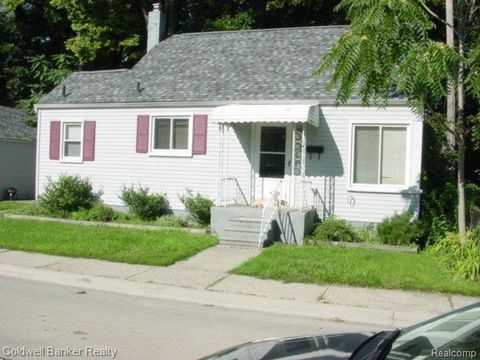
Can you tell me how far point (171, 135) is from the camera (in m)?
16.2

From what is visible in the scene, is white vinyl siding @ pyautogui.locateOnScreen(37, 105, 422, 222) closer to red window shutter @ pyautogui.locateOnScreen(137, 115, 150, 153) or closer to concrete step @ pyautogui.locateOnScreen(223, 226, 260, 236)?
red window shutter @ pyautogui.locateOnScreen(137, 115, 150, 153)

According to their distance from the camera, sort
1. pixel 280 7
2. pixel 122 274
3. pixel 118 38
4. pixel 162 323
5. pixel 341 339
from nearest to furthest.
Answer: pixel 341 339 < pixel 162 323 < pixel 122 274 < pixel 280 7 < pixel 118 38

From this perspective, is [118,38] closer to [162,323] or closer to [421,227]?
[421,227]

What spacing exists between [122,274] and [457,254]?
5894 millimetres

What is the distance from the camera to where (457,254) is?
9.84m

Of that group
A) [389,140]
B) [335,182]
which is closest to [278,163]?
[335,182]

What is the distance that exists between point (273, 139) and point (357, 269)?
602 centimetres

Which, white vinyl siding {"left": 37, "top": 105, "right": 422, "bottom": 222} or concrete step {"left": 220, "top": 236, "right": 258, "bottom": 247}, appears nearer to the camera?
concrete step {"left": 220, "top": 236, "right": 258, "bottom": 247}

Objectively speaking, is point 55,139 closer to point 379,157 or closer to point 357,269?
point 379,157

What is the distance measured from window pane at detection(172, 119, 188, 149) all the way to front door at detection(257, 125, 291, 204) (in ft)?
7.30

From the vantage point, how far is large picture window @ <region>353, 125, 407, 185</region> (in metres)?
14.0

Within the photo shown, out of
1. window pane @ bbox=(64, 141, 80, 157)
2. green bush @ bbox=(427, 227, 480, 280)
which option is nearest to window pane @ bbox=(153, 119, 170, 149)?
window pane @ bbox=(64, 141, 80, 157)

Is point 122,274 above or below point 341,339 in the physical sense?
below

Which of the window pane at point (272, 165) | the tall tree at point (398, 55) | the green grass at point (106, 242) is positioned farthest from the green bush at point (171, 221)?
the tall tree at point (398, 55)
